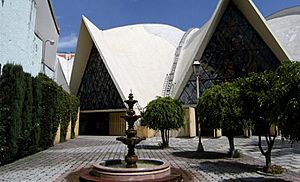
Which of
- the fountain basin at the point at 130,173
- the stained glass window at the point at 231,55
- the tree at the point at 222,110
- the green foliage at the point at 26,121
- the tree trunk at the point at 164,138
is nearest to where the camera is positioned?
the fountain basin at the point at 130,173

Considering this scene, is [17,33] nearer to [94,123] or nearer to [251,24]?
[251,24]

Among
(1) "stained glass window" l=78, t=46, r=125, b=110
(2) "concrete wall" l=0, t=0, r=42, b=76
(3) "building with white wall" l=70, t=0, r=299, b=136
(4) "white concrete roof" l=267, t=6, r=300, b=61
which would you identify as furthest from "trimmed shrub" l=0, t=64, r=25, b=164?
(4) "white concrete roof" l=267, t=6, r=300, b=61

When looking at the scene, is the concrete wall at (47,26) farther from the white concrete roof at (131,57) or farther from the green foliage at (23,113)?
the green foliage at (23,113)

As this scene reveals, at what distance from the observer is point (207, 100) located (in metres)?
11.8

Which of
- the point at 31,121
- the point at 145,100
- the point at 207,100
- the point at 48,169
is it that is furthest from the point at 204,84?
the point at 48,169

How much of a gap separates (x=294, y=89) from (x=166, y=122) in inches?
383

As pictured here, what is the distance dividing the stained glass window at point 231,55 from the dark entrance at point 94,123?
34.4 feet

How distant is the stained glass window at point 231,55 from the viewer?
27.1 meters

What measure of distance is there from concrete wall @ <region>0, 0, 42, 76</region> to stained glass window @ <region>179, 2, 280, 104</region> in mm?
17486

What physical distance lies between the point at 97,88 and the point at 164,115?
60.8 feet

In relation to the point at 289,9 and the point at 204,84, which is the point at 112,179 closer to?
the point at 204,84

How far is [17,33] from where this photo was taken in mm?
13117

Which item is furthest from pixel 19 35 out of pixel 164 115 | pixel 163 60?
pixel 163 60

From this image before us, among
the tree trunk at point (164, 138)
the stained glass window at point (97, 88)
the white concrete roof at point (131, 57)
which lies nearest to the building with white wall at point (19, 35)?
the tree trunk at point (164, 138)
